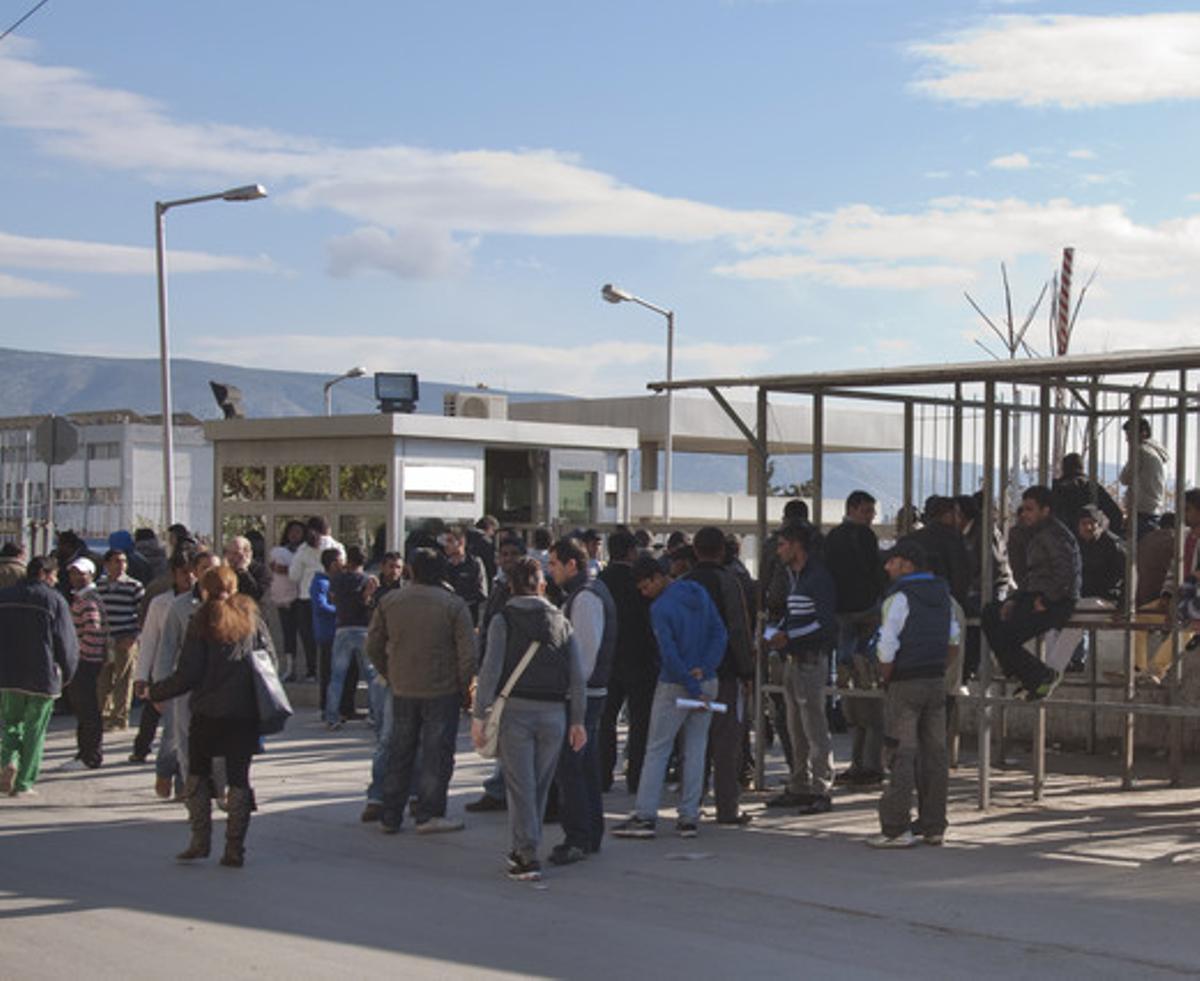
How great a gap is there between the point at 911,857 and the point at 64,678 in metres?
6.53

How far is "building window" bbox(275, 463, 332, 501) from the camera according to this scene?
23.8 m

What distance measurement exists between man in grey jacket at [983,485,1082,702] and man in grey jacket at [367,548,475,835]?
357 cm

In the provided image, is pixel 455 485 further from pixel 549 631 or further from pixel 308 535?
pixel 549 631

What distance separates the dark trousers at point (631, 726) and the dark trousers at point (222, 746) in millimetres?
2894

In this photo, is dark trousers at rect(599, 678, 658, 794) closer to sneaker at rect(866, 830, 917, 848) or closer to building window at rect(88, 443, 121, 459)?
sneaker at rect(866, 830, 917, 848)

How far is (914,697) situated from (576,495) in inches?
600

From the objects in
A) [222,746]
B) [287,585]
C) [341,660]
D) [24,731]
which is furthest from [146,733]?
[222,746]

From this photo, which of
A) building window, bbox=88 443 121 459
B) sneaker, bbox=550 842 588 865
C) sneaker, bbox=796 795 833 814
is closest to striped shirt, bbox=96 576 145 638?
sneaker, bbox=796 795 833 814

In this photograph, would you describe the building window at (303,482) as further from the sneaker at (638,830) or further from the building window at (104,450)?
the building window at (104,450)

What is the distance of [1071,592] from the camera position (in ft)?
41.6

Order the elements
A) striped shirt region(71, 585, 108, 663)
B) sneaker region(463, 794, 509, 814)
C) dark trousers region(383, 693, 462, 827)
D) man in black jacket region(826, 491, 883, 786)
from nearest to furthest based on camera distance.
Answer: dark trousers region(383, 693, 462, 827) → sneaker region(463, 794, 509, 814) → man in black jacket region(826, 491, 883, 786) → striped shirt region(71, 585, 108, 663)

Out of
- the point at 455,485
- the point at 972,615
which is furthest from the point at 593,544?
the point at 455,485

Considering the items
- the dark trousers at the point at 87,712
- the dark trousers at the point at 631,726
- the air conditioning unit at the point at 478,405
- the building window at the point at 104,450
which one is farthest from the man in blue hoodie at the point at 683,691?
the building window at the point at 104,450

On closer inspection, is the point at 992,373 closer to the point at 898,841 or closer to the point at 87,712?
the point at 898,841
